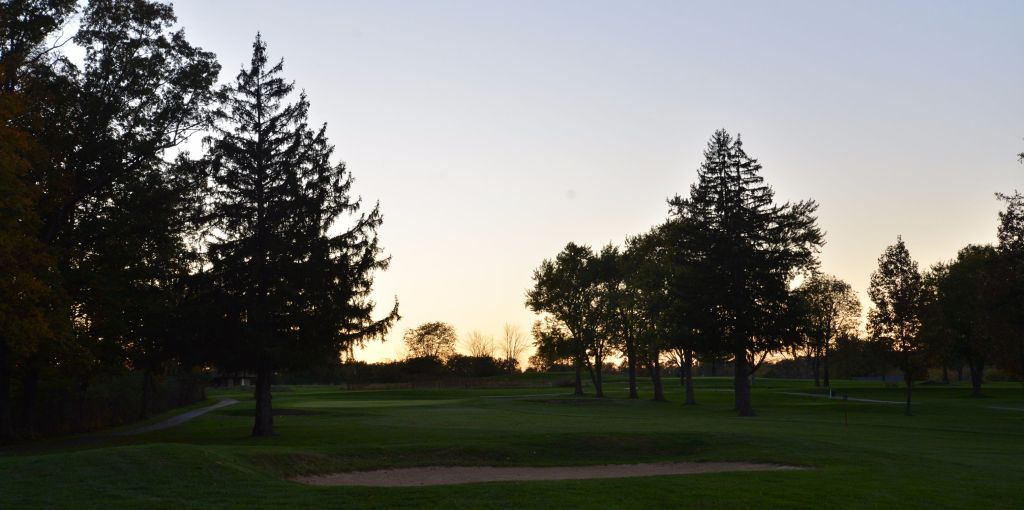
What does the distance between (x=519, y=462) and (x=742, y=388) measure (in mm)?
30138

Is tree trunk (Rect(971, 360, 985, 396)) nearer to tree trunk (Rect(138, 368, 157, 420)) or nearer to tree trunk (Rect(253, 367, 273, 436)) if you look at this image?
tree trunk (Rect(253, 367, 273, 436))

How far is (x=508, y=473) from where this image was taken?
69.9 feet

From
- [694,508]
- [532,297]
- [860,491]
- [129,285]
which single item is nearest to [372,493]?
[694,508]

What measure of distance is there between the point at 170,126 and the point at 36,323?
35.3 ft

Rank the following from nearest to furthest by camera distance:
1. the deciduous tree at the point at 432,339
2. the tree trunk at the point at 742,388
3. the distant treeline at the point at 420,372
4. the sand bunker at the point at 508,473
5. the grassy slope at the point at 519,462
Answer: the grassy slope at the point at 519,462 < the sand bunker at the point at 508,473 < the tree trunk at the point at 742,388 < the distant treeline at the point at 420,372 < the deciduous tree at the point at 432,339

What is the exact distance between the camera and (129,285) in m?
32.5

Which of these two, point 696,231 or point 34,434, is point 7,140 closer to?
point 34,434

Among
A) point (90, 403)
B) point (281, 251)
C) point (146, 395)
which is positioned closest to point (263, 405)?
point (281, 251)

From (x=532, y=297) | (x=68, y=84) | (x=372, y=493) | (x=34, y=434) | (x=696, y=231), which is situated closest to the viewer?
(x=372, y=493)

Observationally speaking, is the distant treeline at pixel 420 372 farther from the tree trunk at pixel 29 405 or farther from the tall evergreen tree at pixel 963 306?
the tree trunk at pixel 29 405

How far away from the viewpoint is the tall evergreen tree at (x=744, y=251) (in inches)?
1945

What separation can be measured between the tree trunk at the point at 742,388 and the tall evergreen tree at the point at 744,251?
0.06 meters

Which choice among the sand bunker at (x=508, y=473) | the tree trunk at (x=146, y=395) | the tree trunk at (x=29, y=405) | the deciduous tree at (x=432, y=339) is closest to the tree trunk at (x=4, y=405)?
the tree trunk at (x=29, y=405)

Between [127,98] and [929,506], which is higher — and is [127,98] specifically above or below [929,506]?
above
